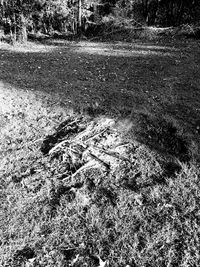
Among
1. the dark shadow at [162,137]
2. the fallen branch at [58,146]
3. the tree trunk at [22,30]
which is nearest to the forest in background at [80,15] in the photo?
the tree trunk at [22,30]

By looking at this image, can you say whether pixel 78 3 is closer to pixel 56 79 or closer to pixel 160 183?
pixel 56 79

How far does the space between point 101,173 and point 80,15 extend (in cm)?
1828

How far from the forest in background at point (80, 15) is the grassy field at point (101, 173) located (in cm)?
1025

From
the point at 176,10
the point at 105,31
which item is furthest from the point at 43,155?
the point at 176,10

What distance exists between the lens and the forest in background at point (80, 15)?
16.2 metres

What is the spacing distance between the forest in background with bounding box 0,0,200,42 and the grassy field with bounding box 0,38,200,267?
10.3 metres

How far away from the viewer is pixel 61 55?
41.7 feet

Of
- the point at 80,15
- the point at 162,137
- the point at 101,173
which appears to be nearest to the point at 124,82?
the point at 162,137

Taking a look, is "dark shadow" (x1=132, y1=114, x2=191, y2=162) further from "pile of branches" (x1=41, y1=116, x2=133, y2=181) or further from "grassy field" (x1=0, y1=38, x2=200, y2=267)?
"pile of branches" (x1=41, y1=116, x2=133, y2=181)

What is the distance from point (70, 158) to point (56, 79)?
502 centimetres

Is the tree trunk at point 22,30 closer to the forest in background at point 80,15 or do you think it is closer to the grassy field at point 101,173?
the forest in background at point 80,15

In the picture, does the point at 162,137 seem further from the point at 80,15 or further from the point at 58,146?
the point at 80,15

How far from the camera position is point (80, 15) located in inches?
742

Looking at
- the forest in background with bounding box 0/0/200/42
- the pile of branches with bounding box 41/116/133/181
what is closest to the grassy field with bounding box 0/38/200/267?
the pile of branches with bounding box 41/116/133/181
